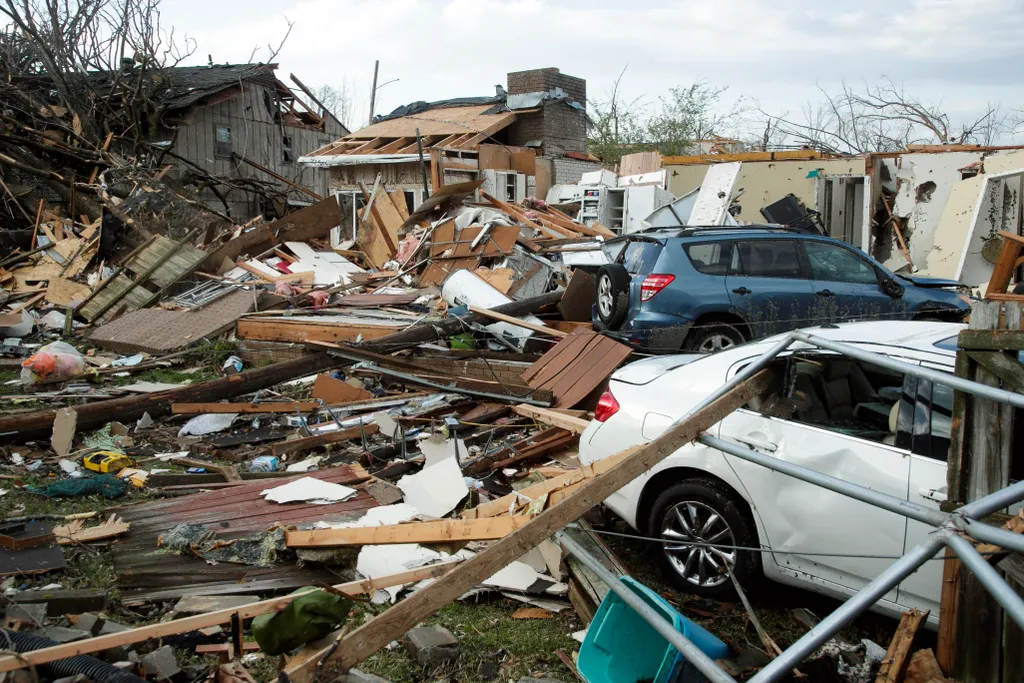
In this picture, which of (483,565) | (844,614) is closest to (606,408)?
(483,565)

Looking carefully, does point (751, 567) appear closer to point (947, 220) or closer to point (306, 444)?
point (306, 444)

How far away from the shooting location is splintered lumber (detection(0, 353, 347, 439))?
7.94 meters

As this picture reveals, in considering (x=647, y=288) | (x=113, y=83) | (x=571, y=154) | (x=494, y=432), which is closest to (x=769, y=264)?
(x=647, y=288)

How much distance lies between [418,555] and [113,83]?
23.0m

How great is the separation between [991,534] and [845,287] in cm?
828

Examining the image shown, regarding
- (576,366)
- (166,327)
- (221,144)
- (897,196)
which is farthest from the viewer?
(221,144)

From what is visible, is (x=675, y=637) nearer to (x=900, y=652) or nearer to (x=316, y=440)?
(x=900, y=652)

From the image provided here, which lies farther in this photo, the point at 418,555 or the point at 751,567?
the point at 418,555

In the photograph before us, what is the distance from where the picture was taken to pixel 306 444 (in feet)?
25.6

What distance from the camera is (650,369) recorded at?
5.63 meters

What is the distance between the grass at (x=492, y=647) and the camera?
410 cm

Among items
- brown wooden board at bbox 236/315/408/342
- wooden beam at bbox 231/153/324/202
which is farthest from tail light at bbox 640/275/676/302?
wooden beam at bbox 231/153/324/202

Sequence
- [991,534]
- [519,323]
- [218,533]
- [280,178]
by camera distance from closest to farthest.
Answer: [991,534]
[218,533]
[519,323]
[280,178]

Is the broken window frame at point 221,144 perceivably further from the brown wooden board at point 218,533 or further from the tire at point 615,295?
the brown wooden board at point 218,533
